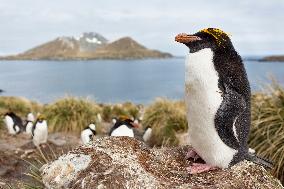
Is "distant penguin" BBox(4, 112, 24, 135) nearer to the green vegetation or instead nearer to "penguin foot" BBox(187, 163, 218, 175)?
the green vegetation

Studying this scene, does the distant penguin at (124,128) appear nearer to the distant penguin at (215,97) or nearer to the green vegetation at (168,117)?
the green vegetation at (168,117)

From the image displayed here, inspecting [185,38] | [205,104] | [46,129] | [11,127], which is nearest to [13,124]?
[11,127]

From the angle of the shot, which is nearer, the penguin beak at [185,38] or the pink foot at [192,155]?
the penguin beak at [185,38]

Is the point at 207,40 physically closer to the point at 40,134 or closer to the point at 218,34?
the point at 218,34

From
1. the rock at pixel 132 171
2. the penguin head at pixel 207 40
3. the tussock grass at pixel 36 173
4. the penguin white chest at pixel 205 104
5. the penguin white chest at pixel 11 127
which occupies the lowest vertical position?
the penguin white chest at pixel 11 127

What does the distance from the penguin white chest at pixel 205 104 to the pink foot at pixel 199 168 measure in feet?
0.16

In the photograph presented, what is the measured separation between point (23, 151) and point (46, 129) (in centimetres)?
98

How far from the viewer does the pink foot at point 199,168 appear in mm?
4527

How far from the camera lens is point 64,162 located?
4.59 metres

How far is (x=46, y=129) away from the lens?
13188mm

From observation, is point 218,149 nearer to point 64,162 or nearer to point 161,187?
point 161,187

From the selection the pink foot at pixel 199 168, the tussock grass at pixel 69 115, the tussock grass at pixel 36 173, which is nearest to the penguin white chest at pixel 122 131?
the tussock grass at pixel 36 173

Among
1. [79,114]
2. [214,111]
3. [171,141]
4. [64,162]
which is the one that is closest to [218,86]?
[214,111]

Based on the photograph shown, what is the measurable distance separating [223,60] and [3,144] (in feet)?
31.4
